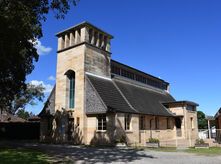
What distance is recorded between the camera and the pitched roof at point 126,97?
1027 inches

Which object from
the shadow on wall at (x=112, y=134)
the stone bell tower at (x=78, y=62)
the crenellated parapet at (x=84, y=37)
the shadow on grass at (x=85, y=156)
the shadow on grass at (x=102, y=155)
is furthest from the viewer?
the crenellated parapet at (x=84, y=37)

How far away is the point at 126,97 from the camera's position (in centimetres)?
2903

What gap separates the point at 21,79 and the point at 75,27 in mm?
7970

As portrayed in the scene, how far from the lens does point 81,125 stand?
26.2 m

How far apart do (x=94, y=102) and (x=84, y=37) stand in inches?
272

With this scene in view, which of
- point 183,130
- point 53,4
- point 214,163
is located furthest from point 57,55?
point 214,163

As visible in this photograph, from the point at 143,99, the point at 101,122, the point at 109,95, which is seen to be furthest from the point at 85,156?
the point at 143,99

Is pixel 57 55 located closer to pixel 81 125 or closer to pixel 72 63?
pixel 72 63

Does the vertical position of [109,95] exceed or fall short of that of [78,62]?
it falls short

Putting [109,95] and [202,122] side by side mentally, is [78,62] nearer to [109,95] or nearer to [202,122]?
[109,95]

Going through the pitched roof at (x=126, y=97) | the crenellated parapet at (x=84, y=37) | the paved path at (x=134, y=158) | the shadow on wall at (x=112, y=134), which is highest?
the crenellated parapet at (x=84, y=37)

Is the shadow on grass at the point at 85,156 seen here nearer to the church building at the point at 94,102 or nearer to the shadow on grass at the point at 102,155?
the shadow on grass at the point at 102,155

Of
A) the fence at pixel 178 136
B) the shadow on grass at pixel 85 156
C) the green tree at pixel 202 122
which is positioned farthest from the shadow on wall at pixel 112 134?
the green tree at pixel 202 122

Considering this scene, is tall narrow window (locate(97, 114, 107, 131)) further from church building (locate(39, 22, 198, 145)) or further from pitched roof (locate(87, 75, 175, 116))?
pitched roof (locate(87, 75, 175, 116))
